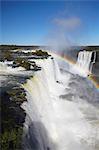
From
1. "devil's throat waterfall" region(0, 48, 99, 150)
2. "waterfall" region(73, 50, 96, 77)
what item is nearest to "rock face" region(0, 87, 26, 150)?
"devil's throat waterfall" region(0, 48, 99, 150)

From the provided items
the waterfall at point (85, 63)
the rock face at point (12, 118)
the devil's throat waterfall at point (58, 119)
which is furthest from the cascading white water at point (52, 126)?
the waterfall at point (85, 63)

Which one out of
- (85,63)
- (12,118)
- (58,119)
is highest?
(12,118)

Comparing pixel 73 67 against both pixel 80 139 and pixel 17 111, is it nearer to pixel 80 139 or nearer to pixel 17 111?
pixel 80 139

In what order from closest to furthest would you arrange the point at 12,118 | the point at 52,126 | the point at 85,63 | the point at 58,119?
the point at 12,118 < the point at 52,126 < the point at 58,119 < the point at 85,63

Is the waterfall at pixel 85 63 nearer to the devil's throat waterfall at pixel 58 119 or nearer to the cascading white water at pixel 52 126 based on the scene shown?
the devil's throat waterfall at pixel 58 119

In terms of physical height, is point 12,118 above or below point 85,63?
above

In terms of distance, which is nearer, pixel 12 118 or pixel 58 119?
pixel 12 118

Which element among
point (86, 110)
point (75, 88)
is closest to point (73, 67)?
point (75, 88)

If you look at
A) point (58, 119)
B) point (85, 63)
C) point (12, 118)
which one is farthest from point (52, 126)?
point (85, 63)

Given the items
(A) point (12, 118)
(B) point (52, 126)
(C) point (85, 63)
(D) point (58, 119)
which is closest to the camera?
(A) point (12, 118)

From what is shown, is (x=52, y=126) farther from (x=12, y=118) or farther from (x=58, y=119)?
(x=12, y=118)
